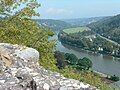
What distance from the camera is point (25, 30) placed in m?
15.9

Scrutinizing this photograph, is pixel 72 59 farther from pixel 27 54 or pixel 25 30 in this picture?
pixel 27 54

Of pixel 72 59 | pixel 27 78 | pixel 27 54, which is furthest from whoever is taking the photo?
pixel 72 59

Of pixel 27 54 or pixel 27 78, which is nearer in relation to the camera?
pixel 27 78

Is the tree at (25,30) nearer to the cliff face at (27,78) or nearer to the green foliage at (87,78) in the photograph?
the green foliage at (87,78)

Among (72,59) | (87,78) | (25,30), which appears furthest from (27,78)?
(72,59)

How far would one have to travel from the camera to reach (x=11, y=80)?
6.39 meters

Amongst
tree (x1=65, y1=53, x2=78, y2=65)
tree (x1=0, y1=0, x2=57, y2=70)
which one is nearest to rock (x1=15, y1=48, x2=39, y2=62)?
tree (x1=0, y1=0, x2=57, y2=70)

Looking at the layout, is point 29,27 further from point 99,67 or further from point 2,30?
point 99,67

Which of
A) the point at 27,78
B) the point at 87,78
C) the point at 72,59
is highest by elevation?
the point at 27,78

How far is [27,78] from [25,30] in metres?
9.60

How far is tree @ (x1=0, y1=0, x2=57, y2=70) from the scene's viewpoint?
1538cm

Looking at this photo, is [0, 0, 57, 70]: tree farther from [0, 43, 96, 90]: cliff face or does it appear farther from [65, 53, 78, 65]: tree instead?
[65, 53, 78, 65]: tree

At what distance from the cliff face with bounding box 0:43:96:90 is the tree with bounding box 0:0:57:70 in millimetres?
7732

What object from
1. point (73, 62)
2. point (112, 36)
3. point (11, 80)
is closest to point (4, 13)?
point (11, 80)
